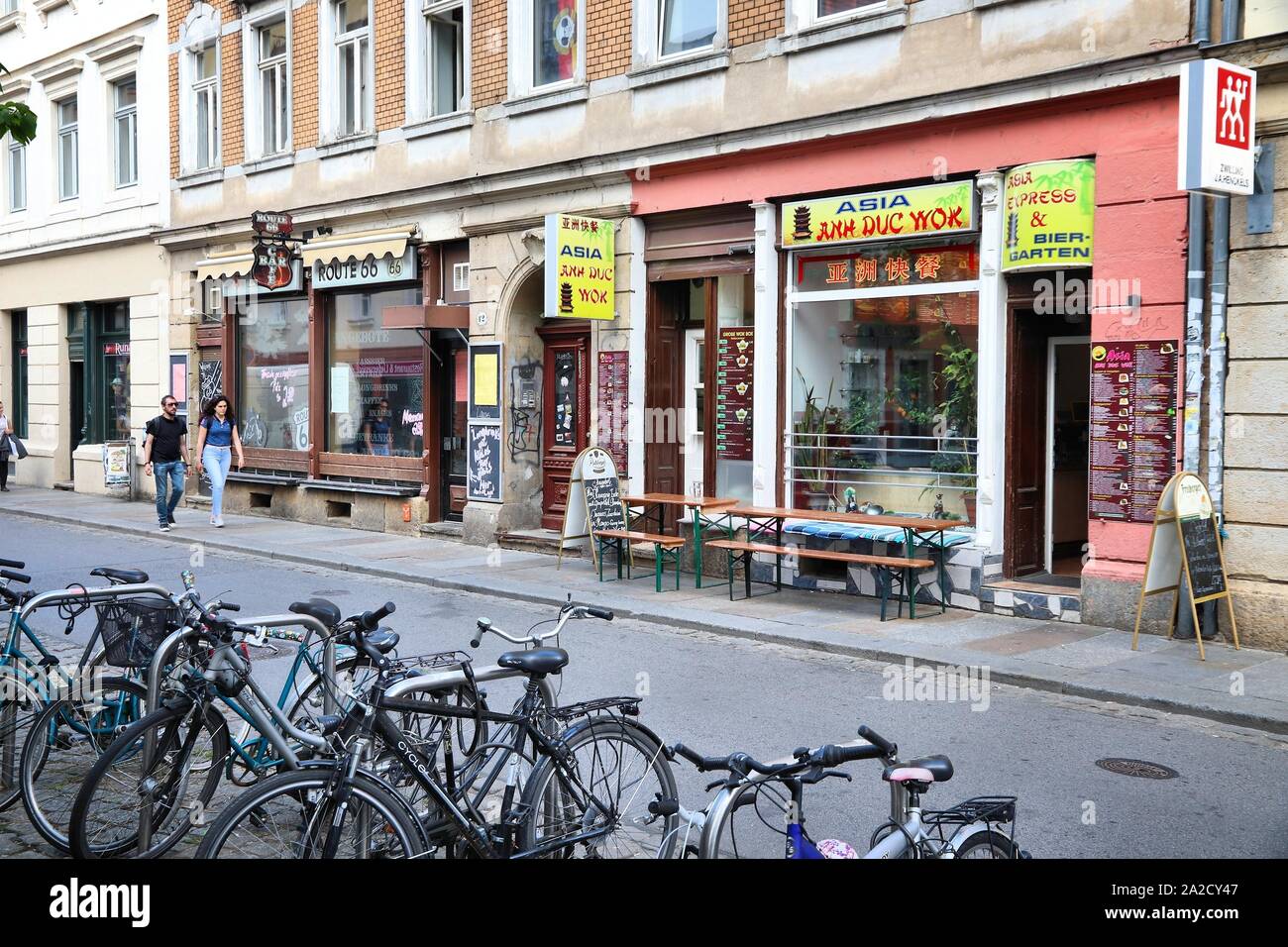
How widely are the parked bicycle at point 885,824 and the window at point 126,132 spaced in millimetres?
23232

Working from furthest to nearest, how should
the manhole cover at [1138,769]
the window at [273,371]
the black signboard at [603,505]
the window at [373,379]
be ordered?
1. the window at [273,371]
2. the window at [373,379]
3. the black signboard at [603,505]
4. the manhole cover at [1138,769]

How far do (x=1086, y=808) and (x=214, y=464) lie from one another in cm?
1534

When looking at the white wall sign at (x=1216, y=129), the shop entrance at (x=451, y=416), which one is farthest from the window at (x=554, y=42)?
the white wall sign at (x=1216, y=129)

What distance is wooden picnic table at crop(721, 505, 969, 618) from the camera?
38.1ft

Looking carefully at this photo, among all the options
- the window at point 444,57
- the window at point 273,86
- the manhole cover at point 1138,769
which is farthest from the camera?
the window at point 273,86

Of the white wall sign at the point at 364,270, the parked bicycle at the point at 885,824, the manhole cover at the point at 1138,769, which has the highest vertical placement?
the white wall sign at the point at 364,270

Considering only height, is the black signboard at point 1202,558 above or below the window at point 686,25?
below

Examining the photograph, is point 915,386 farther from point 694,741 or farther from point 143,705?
point 143,705

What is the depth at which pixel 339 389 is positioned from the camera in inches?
794

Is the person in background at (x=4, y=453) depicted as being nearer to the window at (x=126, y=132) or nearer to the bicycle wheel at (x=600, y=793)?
the window at (x=126, y=132)

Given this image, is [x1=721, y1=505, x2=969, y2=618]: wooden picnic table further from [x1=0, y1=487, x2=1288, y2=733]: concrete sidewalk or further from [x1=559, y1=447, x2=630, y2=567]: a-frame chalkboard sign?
[x1=559, y1=447, x2=630, y2=567]: a-frame chalkboard sign

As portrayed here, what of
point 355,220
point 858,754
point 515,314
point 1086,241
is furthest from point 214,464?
point 858,754

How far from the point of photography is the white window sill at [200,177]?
21.9 m

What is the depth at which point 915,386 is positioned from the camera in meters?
12.9
